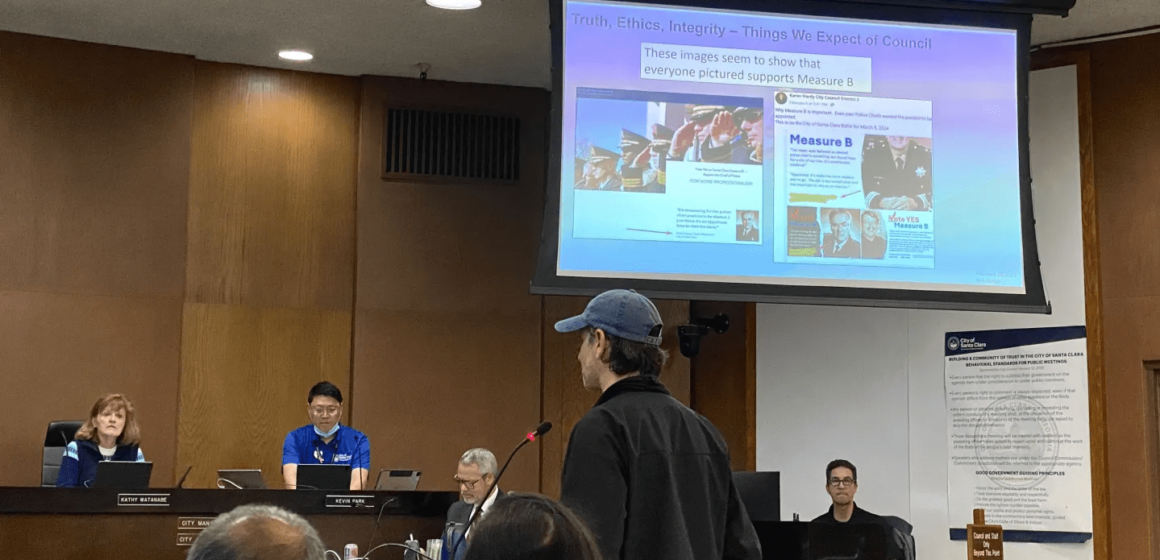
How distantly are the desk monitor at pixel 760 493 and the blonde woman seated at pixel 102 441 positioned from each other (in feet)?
9.02

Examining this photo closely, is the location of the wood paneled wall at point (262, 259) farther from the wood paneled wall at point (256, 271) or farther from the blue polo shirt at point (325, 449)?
the blue polo shirt at point (325, 449)

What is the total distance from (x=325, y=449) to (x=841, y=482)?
8.33 ft

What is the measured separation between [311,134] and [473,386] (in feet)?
5.45

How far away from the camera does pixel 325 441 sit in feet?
20.0

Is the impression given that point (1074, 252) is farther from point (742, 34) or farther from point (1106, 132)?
point (742, 34)

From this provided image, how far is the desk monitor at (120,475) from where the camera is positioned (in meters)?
4.70

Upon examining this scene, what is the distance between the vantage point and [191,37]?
651 cm

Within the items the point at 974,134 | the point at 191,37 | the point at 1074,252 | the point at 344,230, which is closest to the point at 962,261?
the point at 974,134

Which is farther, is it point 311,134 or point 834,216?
point 311,134

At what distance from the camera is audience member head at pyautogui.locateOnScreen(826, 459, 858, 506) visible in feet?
20.7

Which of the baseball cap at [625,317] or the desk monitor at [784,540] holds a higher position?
the baseball cap at [625,317]

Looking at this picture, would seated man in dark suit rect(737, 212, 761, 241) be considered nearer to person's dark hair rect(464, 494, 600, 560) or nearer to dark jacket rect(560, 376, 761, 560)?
dark jacket rect(560, 376, 761, 560)

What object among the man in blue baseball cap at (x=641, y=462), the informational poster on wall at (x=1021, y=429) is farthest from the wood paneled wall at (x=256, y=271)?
the man in blue baseball cap at (x=641, y=462)

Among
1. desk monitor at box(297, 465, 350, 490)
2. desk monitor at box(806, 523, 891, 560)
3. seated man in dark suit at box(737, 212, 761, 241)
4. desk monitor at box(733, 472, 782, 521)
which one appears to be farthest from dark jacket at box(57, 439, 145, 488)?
desk monitor at box(806, 523, 891, 560)
